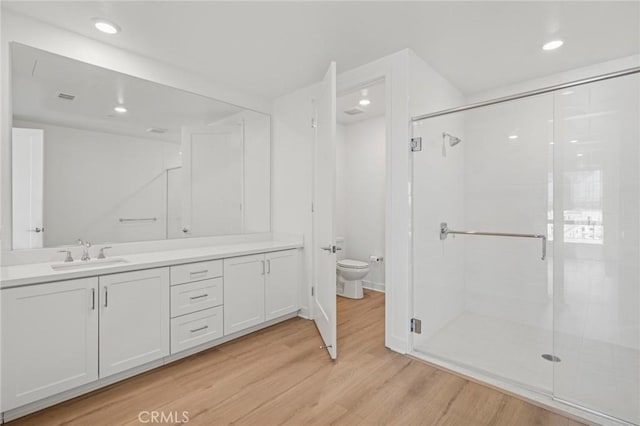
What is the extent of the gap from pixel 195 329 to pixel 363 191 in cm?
290

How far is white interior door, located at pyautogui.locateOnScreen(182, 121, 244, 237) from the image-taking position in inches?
115

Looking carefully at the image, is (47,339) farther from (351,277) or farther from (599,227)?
(599,227)

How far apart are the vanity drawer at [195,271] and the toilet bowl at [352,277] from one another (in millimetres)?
1782

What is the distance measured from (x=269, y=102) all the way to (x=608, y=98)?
308 cm

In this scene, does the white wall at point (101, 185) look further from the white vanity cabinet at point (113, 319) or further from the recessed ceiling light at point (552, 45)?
the recessed ceiling light at point (552, 45)

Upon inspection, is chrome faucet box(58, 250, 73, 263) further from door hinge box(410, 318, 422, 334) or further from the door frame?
door hinge box(410, 318, 422, 334)

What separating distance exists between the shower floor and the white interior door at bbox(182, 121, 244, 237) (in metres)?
→ 2.19

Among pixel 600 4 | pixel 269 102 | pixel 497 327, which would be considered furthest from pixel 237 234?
pixel 600 4

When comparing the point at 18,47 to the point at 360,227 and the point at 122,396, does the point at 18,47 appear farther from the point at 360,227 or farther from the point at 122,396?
the point at 360,227

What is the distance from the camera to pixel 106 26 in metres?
2.07

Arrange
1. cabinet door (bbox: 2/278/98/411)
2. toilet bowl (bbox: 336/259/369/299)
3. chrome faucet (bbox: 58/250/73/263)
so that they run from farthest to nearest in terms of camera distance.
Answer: toilet bowl (bbox: 336/259/369/299) → chrome faucet (bbox: 58/250/73/263) → cabinet door (bbox: 2/278/98/411)

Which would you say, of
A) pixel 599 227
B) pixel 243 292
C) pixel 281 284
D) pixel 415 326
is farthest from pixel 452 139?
pixel 243 292

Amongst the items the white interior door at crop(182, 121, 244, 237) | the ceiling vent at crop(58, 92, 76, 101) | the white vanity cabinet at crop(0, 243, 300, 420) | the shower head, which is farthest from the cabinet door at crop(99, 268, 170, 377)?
the shower head

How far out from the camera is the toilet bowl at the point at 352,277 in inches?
150
